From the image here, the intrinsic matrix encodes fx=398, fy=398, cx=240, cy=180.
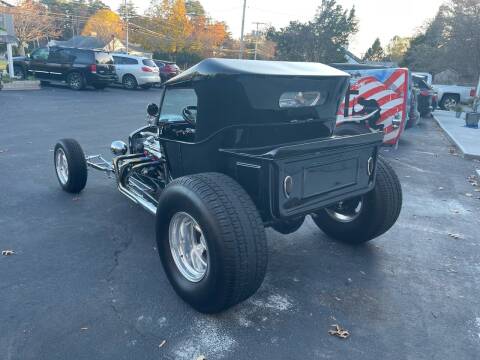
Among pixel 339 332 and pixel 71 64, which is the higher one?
pixel 71 64

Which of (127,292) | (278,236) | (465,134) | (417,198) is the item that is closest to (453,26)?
(465,134)

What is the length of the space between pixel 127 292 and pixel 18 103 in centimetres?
1345

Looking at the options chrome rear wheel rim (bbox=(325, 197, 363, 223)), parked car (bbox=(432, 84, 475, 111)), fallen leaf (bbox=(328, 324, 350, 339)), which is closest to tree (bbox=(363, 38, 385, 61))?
parked car (bbox=(432, 84, 475, 111))

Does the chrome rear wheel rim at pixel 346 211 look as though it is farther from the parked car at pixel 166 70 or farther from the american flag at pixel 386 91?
the parked car at pixel 166 70

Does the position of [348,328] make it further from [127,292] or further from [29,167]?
[29,167]

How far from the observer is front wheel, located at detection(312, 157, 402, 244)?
12.7 feet

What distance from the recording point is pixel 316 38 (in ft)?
156

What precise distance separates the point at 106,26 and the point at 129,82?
132 feet

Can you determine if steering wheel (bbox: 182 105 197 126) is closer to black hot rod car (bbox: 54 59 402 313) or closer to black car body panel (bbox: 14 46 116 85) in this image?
black hot rod car (bbox: 54 59 402 313)

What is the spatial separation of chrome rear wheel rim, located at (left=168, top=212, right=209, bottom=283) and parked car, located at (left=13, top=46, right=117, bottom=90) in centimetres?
1748

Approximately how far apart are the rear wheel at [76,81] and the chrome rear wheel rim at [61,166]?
583 inches

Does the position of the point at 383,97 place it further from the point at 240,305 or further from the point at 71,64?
the point at 71,64

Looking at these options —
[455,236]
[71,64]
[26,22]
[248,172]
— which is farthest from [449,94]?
[26,22]

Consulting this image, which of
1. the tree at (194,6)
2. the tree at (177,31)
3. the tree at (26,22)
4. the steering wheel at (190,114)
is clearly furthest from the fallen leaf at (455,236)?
the tree at (194,6)
